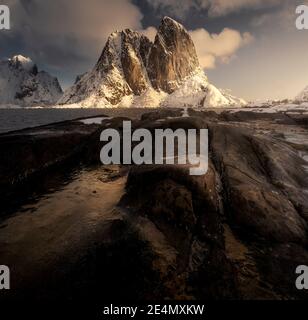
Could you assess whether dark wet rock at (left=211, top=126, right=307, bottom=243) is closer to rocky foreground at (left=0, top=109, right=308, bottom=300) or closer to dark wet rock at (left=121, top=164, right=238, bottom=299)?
rocky foreground at (left=0, top=109, right=308, bottom=300)

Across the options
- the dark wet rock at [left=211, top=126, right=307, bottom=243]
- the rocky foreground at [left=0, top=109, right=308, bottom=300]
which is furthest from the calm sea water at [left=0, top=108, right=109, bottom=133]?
the dark wet rock at [left=211, top=126, right=307, bottom=243]

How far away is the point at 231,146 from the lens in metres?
13.4

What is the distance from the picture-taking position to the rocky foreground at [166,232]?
21.8ft

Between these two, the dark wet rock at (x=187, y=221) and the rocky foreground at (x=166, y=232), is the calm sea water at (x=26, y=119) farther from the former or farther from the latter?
the dark wet rock at (x=187, y=221)

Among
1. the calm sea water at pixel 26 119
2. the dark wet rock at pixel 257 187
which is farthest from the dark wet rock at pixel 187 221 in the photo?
the calm sea water at pixel 26 119

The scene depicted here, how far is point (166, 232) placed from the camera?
844cm

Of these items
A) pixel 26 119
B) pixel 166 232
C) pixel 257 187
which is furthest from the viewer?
pixel 26 119

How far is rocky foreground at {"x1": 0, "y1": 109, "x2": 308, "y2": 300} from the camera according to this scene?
665 cm

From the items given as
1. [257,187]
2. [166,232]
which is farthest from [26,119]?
[257,187]

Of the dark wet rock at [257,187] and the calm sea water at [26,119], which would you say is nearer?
the dark wet rock at [257,187]

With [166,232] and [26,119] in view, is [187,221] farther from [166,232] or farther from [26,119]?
[26,119]

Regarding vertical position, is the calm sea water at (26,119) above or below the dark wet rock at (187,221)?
above
